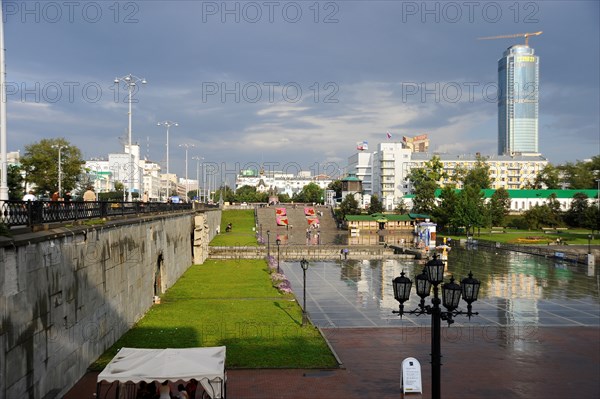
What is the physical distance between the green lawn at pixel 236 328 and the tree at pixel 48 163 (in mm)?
31788

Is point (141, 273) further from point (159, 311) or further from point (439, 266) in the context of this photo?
point (439, 266)

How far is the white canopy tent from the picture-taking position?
11555 millimetres

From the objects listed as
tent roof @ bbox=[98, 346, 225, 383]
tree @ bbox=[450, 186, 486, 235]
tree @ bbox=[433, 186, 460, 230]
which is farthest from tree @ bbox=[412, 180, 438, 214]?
tent roof @ bbox=[98, 346, 225, 383]

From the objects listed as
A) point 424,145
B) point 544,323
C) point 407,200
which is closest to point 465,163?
point 407,200

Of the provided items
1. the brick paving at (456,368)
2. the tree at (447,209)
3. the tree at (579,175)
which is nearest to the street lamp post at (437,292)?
the brick paving at (456,368)

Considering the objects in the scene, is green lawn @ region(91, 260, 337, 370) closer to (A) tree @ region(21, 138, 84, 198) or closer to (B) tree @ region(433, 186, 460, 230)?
(A) tree @ region(21, 138, 84, 198)

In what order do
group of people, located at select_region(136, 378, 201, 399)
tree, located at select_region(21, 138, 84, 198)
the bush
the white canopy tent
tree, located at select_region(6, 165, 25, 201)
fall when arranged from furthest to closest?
1. the bush
2. tree, located at select_region(21, 138, 84, 198)
3. tree, located at select_region(6, 165, 25, 201)
4. group of people, located at select_region(136, 378, 201, 399)
5. the white canopy tent

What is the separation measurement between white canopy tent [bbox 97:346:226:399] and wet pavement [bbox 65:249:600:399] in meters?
2.82

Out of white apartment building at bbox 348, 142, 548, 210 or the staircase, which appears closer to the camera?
the staircase

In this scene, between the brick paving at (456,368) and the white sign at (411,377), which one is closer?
the white sign at (411,377)

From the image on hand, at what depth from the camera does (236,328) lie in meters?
22.2

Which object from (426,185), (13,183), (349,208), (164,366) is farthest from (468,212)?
(164,366)

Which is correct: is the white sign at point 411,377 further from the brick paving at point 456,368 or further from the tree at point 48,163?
the tree at point 48,163

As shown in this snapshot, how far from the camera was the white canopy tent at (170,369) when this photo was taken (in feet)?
37.9
